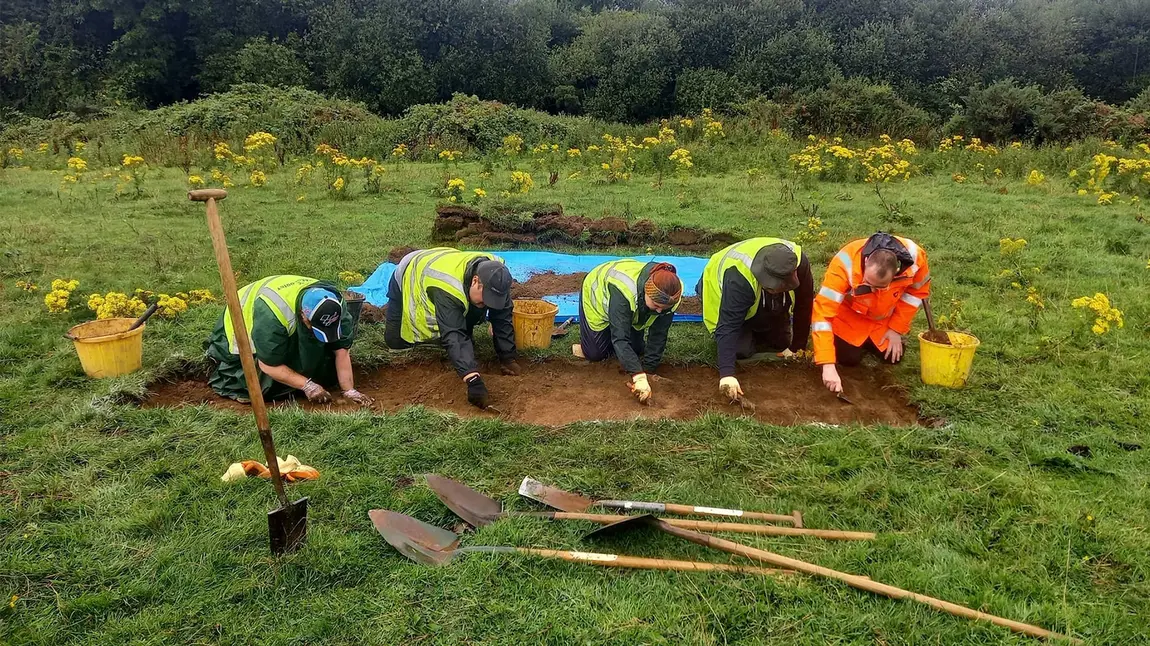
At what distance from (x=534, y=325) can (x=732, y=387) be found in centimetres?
172

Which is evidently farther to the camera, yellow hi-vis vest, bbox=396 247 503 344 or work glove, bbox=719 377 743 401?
yellow hi-vis vest, bbox=396 247 503 344

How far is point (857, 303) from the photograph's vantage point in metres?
4.98

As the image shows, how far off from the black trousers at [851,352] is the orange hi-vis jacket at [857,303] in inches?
1.9

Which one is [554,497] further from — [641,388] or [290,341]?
[290,341]

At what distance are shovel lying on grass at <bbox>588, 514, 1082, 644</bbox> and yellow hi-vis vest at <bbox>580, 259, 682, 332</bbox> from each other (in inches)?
78.1

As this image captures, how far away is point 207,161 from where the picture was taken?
46.6ft

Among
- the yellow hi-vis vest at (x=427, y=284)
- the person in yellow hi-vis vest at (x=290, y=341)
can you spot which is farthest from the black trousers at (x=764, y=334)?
the person in yellow hi-vis vest at (x=290, y=341)

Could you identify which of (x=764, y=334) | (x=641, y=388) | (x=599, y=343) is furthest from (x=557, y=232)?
(x=641, y=388)

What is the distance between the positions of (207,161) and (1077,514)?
51.1 ft

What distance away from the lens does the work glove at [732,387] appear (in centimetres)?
464

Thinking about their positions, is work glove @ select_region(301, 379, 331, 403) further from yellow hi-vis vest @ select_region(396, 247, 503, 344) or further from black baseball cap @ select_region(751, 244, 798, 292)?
black baseball cap @ select_region(751, 244, 798, 292)

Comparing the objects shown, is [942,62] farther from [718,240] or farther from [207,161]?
[207,161]

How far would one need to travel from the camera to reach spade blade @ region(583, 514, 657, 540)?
2967 mm

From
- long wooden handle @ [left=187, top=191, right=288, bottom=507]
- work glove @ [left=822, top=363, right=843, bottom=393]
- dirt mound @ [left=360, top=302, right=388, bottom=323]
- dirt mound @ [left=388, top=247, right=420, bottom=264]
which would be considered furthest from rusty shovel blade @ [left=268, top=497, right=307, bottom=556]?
dirt mound @ [left=388, top=247, right=420, bottom=264]
